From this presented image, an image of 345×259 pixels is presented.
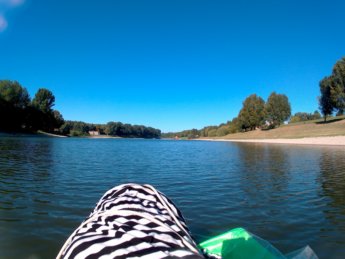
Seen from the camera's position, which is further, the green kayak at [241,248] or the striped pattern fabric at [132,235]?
the green kayak at [241,248]

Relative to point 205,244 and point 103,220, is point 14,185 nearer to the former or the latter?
point 205,244

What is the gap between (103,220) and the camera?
1.98 meters

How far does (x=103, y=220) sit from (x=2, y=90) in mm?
107897

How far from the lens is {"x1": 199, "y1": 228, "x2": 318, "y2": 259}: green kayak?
3264mm

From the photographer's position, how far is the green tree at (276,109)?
10125 centimetres

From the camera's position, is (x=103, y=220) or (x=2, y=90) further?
(x=2, y=90)

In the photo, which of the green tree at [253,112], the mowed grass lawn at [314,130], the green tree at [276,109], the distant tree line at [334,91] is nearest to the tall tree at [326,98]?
the distant tree line at [334,91]

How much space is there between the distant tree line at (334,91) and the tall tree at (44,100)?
331ft

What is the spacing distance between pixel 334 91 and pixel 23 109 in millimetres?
98860

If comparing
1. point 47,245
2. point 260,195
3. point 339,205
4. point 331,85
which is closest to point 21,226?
point 47,245

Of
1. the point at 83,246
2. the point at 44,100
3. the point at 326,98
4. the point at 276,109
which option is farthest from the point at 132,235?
the point at 44,100

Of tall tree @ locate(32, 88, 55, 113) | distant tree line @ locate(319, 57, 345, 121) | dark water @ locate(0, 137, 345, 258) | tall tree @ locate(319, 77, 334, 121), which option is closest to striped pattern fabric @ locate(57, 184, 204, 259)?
dark water @ locate(0, 137, 345, 258)

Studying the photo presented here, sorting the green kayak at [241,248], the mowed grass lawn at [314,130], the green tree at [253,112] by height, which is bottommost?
the green kayak at [241,248]

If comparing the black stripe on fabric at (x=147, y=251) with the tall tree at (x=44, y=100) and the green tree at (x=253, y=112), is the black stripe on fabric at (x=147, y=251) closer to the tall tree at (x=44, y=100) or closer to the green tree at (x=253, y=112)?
the green tree at (x=253, y=112)
